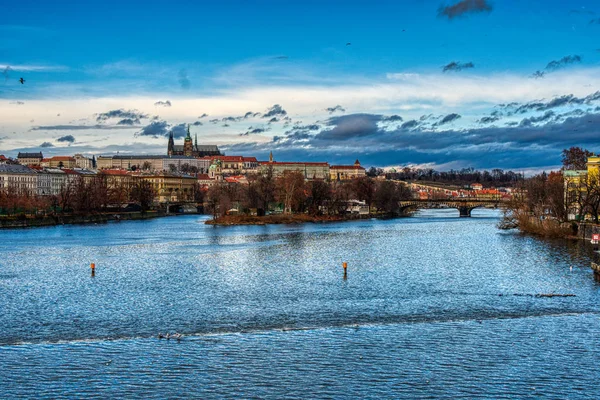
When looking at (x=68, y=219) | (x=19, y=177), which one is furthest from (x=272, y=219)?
(x=19, y=177)

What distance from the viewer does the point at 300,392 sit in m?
16.0

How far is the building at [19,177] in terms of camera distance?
471 ft

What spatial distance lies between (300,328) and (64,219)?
71.1 m

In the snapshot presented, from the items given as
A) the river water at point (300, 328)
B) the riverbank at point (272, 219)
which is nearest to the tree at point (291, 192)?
the riverbank at point (272, 219)

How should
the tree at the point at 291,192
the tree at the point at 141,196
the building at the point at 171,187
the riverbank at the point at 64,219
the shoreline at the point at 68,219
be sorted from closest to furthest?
the shoreline at the point at 68,219 < the riverbank at the point at 64,219 < the tree at the point at 291,192 < the tree at the point at 141,196 < the building at the point at 171,187

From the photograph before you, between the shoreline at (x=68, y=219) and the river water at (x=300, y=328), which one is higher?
the shoreline at (x=68, y=219)

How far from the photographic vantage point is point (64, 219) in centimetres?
8775

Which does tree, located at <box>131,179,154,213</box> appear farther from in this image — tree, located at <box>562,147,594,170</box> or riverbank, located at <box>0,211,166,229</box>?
tree, located at <box>562,147,594,170</box>

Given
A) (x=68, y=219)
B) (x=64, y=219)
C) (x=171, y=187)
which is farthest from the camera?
(x=171, y=187)

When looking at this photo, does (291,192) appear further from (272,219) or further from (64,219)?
(64,219)

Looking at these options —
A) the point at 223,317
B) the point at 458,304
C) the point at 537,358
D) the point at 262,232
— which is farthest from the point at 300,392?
the point at 262,232

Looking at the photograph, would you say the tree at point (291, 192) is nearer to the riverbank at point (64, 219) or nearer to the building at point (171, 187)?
the riverbank at point (64, 219)

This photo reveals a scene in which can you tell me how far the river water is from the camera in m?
16.6

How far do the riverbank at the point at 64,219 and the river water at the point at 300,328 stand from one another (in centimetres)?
3808
